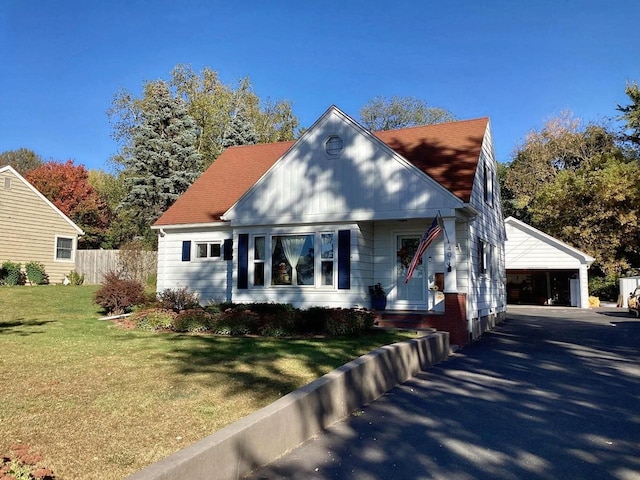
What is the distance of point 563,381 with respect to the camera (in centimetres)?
836

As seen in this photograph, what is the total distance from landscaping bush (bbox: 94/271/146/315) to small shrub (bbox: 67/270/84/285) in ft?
47.9

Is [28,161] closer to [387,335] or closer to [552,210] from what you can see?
[552,210]

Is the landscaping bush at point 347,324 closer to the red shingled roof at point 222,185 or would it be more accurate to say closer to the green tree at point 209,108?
the red shingled roof at point 222,185

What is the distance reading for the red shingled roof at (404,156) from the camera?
14.8 m

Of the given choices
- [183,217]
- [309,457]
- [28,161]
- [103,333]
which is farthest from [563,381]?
[28,161]

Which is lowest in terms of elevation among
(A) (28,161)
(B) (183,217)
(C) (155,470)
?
(C) (155,470)

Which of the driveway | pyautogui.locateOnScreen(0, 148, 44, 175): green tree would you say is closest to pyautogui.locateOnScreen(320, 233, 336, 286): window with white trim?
the driveway

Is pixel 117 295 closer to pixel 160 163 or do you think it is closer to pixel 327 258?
pixel 327 258

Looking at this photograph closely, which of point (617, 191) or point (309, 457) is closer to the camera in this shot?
point (309, 457)

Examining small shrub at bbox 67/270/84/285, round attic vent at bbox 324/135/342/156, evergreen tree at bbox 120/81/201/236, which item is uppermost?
evergreen tree at bbox 120/81/201/236

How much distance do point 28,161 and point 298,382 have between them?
58.8 metres

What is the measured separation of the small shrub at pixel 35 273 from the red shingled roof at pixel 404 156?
12085mm

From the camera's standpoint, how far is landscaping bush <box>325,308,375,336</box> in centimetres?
1128

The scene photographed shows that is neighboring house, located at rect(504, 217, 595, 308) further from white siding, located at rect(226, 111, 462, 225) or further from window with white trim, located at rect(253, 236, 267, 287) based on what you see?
window with white trim, located at rect(253, 236, 267, 287)
